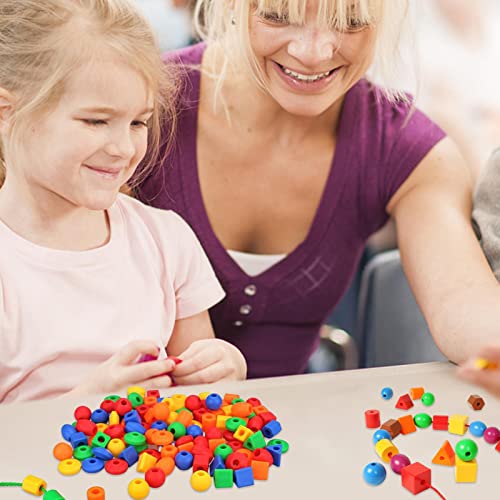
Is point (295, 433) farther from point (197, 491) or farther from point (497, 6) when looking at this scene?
point (497, 6)

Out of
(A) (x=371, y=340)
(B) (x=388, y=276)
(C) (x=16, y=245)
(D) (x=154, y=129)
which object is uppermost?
(D) (x=154, y=129)

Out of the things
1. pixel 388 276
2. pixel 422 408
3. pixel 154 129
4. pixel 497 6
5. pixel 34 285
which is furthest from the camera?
Result: pixel 497 6

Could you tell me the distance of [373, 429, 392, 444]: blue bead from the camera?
77cm

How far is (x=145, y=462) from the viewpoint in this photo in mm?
729

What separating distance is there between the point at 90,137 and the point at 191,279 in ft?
0.85

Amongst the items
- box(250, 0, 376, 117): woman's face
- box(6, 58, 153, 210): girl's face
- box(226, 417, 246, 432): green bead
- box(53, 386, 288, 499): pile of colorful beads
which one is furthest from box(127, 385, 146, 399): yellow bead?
box(250, 0, 376, 117): woman's face

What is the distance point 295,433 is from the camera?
0.79m

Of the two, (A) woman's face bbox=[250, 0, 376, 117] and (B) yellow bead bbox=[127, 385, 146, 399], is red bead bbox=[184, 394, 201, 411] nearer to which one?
(B) yellow bead bbox=[127, 385, 146, 399]

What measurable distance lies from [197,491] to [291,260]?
0.57 metres

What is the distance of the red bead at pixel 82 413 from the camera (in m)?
0.80

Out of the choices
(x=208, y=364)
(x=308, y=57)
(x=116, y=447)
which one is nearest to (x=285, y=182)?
(x=308, y=57)

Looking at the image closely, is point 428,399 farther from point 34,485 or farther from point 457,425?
point 34,485

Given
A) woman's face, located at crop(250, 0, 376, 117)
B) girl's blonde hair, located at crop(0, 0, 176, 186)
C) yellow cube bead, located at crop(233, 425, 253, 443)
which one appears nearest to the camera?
yellow cube bead, located at crop(233, 425, 253, 443)

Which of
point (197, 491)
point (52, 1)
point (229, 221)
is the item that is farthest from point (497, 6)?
point (197, 491)
